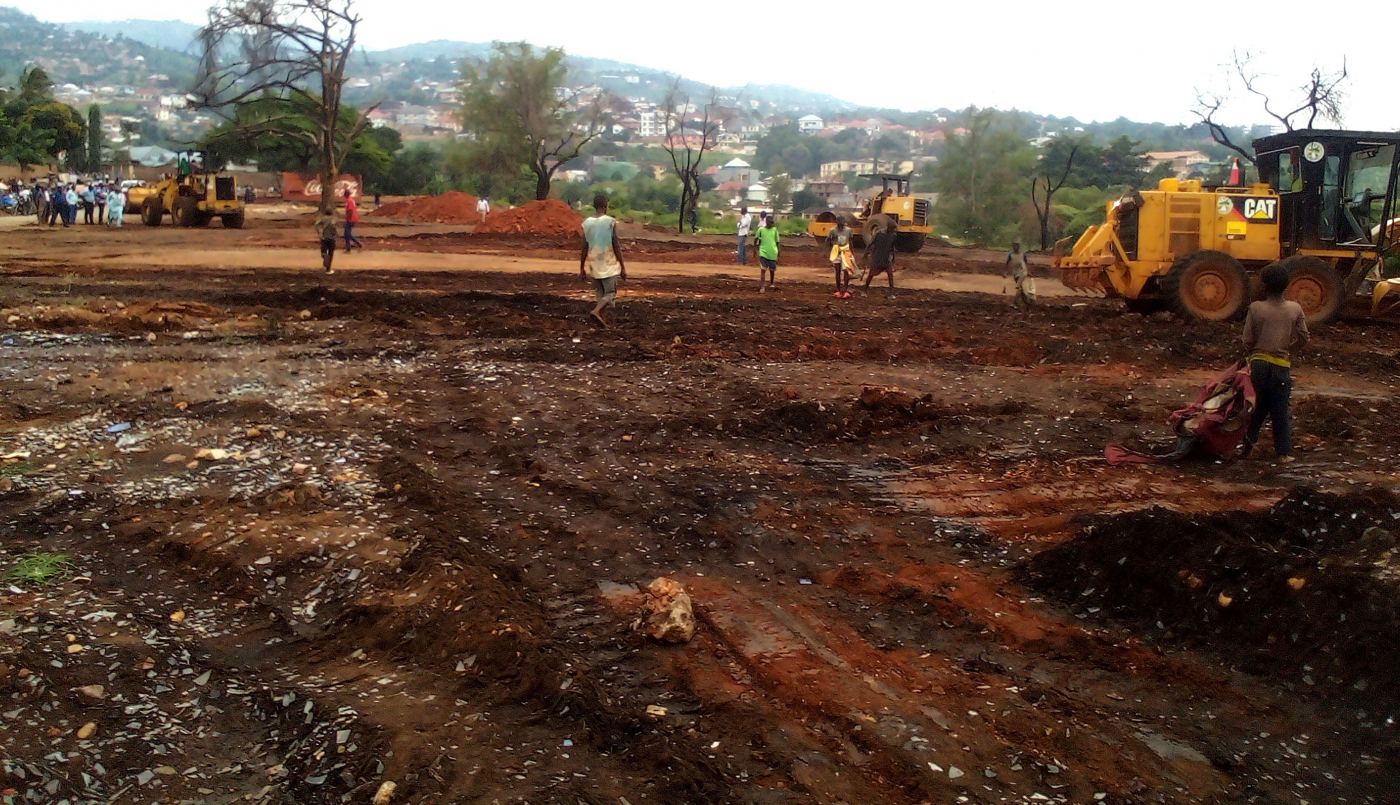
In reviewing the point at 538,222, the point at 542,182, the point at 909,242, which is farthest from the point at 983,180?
the point at 538,222

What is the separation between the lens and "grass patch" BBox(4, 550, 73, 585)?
536 centimetres

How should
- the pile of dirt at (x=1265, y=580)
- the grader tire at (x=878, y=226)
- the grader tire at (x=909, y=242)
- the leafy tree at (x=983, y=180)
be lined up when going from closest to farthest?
the pile of dirt at (x=1265, y=580) → the grader tire at (x=878, y=226) → the grader tire at (x=909, y=242) → the leafy tree at (x=983, y=180)

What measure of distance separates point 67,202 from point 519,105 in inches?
1024

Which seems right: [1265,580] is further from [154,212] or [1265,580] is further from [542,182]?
[542,182]

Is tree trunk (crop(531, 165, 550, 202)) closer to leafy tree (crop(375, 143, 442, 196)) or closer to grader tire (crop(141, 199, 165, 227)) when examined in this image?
leafy tree (crop(375, 143, 442, 196))

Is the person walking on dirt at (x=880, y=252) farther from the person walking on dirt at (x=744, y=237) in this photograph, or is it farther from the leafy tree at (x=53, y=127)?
the leafy tree at (x=53, y=127)

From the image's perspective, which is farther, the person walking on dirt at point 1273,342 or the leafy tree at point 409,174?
the leafy tree at point 409,174

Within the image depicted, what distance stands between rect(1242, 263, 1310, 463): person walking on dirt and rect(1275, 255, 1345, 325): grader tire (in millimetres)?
8832

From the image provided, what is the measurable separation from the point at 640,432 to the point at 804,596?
11.3 ft

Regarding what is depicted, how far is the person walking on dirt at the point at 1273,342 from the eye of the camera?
800 centimetres

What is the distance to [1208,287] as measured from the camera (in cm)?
1631

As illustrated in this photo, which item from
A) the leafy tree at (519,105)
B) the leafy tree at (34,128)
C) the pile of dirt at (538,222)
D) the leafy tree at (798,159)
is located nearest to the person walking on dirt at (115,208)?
the pile of dirt at (538,222)

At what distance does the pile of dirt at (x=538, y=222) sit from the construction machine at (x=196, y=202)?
26.1 ft

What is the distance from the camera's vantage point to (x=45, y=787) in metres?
3.73
